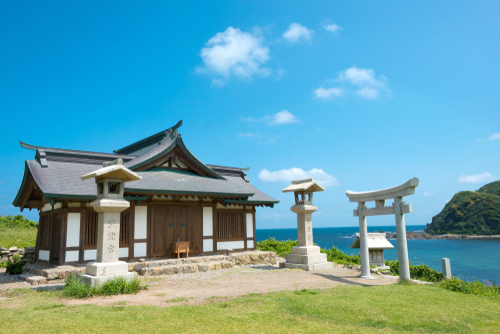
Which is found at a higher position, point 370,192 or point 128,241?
point 370,192

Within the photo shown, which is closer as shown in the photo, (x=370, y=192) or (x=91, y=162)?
(x=370, y=192)

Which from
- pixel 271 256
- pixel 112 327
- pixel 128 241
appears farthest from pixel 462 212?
pixel 112 327

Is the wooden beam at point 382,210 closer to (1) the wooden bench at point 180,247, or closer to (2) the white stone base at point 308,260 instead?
(2) the white stone base at point 308,260

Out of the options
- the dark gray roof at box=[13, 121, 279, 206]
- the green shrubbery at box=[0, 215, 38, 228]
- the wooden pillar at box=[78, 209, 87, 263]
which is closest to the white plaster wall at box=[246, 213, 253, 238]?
the dark gray roof at box=[13, 121, 279, 206]

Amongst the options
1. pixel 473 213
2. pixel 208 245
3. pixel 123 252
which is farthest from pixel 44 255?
pixel 473 213

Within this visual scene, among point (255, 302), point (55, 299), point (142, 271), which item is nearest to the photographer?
point (255, 302)

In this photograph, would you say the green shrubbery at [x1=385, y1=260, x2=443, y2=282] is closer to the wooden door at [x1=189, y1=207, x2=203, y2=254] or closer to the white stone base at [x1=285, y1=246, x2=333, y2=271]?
the white stone base at [x1=285, y1=246, x2=333, y2=271]

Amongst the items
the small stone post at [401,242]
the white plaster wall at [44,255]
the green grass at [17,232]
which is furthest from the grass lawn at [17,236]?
the small stone post at [401,242]

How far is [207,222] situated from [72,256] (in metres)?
6.17

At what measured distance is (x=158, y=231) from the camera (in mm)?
15094

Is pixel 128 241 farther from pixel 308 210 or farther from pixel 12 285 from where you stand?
pixel 308 210

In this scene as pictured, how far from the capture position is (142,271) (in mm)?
12797

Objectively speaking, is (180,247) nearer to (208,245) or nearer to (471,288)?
(208,245)

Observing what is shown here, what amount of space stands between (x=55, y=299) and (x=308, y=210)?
30.7 feet
